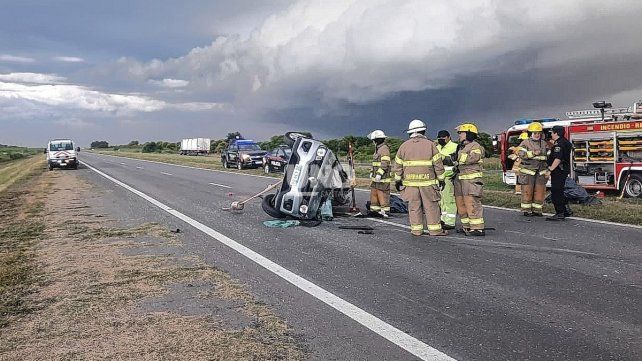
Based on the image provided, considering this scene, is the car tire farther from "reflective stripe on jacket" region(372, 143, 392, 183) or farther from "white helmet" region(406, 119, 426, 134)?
"white helmet" region(406, 119, 426, 134)

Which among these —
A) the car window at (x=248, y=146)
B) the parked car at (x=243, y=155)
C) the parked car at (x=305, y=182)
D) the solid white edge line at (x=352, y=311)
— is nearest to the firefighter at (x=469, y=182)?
the parked car at (x=305, y=182)

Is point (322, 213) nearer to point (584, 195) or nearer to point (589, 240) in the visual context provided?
point (589, 240)

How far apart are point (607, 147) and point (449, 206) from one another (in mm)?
8438

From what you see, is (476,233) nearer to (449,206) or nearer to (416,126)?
(449,206)

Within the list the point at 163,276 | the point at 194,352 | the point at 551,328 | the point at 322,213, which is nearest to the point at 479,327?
the point at 551,328

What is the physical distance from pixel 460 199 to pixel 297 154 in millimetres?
3302

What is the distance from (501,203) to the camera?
1395 cm

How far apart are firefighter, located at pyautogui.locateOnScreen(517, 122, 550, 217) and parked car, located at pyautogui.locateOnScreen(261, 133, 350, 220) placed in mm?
3898

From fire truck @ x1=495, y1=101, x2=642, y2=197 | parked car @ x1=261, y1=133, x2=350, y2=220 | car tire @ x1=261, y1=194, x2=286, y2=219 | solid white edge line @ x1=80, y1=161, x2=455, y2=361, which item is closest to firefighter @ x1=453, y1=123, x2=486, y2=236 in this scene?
parked car @ x1=261, y1=133, x2=350, y2=220

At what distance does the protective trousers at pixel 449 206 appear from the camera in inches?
397

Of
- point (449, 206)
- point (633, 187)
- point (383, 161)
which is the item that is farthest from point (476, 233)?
point (633, 187)

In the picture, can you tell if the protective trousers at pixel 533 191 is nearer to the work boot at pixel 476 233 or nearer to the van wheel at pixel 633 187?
the work boot at pixel 476 233

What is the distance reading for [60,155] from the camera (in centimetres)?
3441

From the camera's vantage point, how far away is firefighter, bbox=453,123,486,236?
30.5ft
